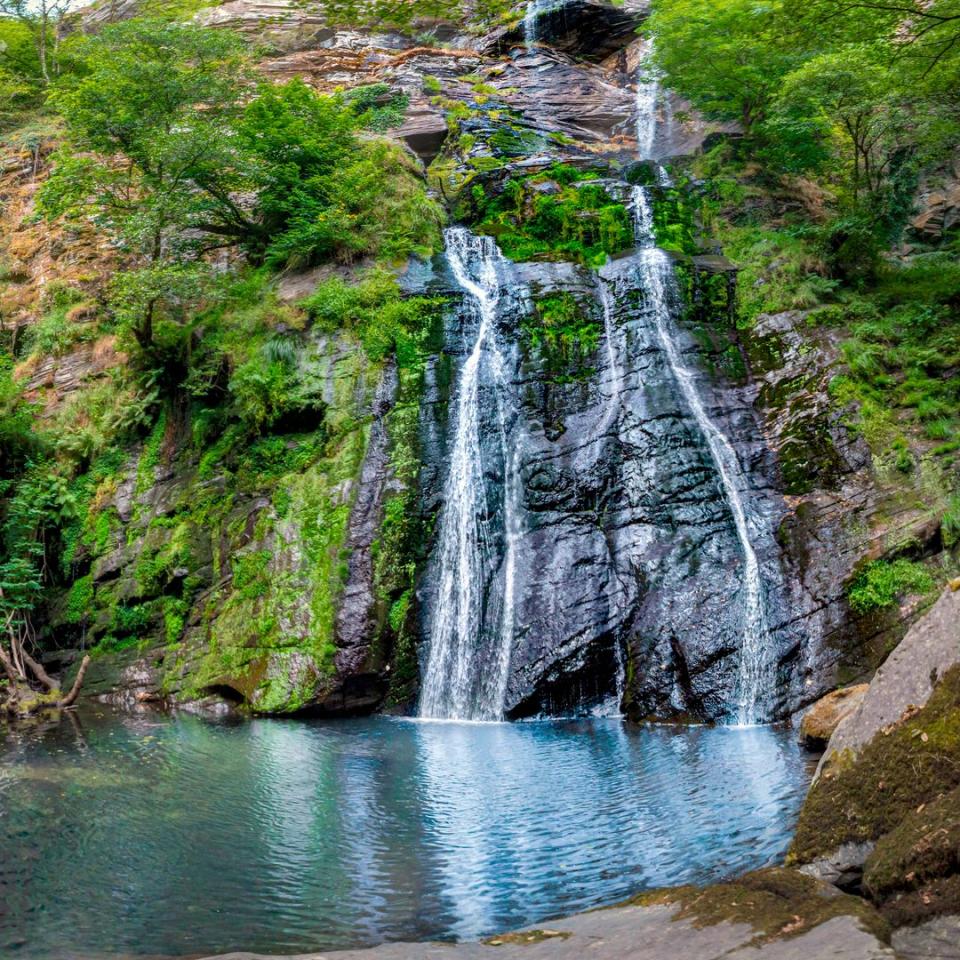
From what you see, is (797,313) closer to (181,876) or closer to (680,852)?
(680,852)

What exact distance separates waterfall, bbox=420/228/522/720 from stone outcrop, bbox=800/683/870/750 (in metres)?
4.42

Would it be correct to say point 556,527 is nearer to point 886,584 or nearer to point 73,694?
point 886,584

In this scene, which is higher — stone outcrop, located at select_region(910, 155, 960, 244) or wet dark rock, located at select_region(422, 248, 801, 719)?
stone outcrop, located at select_region(910, 155, 960, 244)

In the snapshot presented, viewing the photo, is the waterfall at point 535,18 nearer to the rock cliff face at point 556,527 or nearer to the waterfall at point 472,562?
the rock cliff face at point 556,527

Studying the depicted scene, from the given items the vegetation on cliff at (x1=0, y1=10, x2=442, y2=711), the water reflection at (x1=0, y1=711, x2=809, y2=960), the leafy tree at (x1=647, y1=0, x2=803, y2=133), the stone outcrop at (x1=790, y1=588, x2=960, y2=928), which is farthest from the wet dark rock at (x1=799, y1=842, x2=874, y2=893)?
the leafy tree at (x1=647, y1=0, x2=803, y2=133)

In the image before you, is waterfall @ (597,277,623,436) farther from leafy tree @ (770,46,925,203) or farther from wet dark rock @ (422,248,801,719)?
leafy tree @ (770,46,925,203)

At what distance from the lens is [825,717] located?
8.13m

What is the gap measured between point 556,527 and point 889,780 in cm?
904

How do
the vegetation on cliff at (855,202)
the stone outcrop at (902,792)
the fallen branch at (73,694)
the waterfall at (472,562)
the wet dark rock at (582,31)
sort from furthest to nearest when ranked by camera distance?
1. the wet dark rock at (582,31)
2. the fallen branch at (73,694)
3. the waterfall at (472,562)
4. the vegetation on cliff at (855,202)
5. the stone outcrop at (902,792)

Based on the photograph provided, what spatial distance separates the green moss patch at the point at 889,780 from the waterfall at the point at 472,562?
25.5 feet

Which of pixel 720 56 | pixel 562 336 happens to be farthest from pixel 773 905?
pixel 720 56

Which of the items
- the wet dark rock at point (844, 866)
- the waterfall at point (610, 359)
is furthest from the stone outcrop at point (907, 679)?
the waterfall at point (610, 359)

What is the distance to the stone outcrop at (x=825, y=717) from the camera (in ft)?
26.0

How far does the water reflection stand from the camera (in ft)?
15.1
